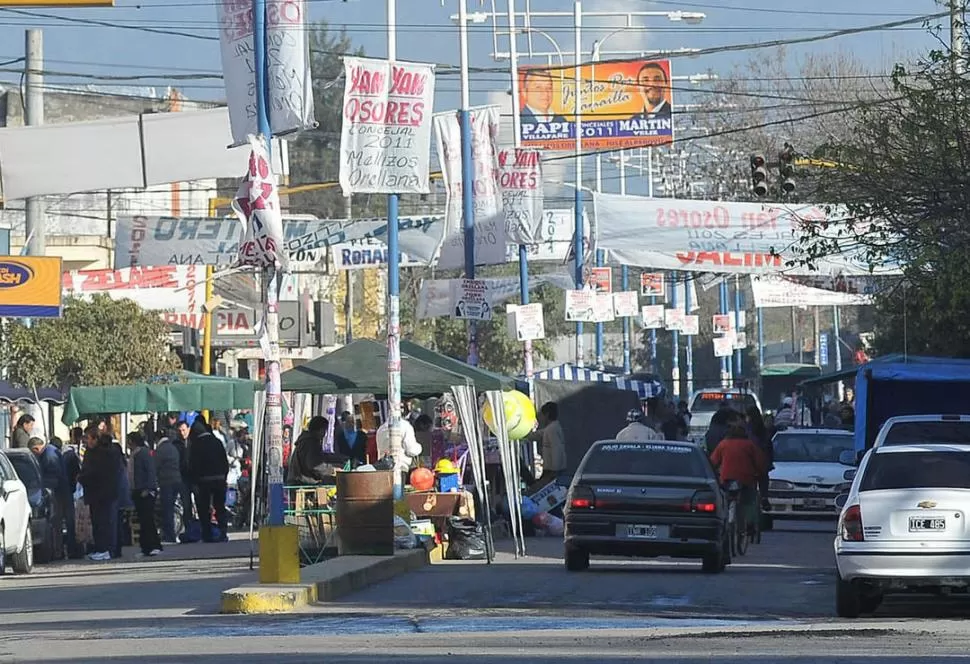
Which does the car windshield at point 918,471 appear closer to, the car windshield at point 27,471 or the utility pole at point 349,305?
the car windshield at point 27,471

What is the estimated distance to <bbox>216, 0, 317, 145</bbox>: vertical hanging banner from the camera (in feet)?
60.6

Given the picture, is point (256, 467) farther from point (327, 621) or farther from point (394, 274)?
point (327, 621)

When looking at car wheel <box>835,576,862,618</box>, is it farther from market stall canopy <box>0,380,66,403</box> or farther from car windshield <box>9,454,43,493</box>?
market stall canopy <box>0,380,66,403</box>

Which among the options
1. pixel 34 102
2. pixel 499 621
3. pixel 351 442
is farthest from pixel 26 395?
pixel 499 621

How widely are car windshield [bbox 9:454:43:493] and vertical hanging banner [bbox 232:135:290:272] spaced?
32.0 feet

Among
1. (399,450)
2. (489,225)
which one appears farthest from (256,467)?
(489,225)

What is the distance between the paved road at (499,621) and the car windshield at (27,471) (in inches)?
120

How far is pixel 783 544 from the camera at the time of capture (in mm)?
27891

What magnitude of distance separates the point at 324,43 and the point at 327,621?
291 feet

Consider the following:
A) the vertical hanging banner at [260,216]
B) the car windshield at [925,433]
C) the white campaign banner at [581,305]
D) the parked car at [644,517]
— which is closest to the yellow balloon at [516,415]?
the parked car at [644,517]

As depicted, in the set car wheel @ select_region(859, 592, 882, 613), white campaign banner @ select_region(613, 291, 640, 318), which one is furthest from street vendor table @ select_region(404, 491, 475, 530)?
white campaign banner @ select_region(613, 291, 640, 318)

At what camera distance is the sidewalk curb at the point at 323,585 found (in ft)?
54.4

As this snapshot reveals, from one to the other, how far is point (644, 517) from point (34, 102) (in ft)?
46.2

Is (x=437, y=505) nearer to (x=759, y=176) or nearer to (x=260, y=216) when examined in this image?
(x=260, y=216)
